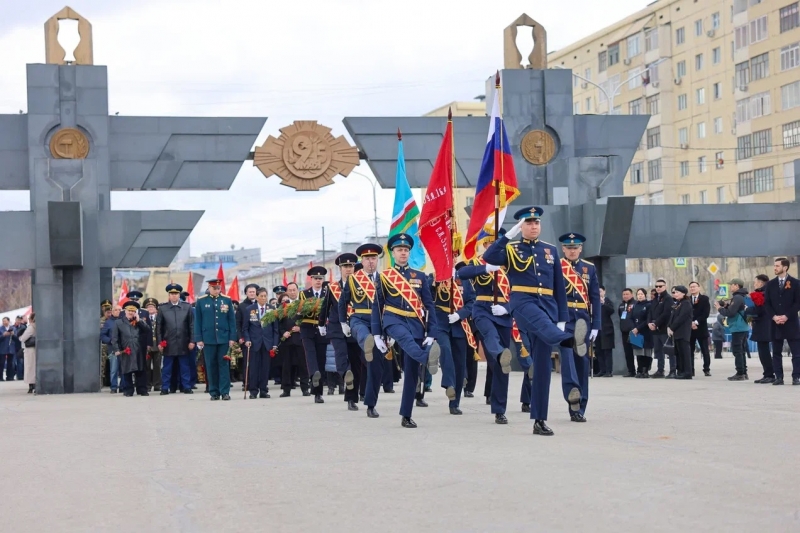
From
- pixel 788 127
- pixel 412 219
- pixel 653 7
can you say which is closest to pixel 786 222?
pixel 412 219

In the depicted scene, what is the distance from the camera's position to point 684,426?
10477mm

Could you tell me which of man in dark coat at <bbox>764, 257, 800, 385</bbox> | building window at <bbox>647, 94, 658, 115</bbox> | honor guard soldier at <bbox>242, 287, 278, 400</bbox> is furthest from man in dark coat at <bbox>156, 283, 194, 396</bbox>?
building window at <bbox>647, 94, 658, 115</bbox>

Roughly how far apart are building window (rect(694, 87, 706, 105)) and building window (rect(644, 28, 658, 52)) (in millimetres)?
3908

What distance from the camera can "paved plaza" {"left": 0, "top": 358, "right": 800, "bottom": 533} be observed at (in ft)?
20.9

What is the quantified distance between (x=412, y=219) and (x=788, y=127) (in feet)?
136

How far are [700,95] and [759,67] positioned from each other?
10223mm

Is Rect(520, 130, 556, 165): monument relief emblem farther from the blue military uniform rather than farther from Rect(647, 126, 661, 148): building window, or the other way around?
Rect(647, 126, 661, 148): building window

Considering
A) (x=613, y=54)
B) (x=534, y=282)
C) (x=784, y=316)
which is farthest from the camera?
(x=613, y=54)

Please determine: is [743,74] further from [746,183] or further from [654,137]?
[654,137]

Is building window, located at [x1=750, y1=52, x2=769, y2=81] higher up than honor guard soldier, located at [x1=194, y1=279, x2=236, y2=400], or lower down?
higher up

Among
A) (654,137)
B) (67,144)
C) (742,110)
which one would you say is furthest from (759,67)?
(67,144)

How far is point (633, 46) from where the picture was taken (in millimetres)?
73250

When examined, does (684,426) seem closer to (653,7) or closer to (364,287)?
(364,287)

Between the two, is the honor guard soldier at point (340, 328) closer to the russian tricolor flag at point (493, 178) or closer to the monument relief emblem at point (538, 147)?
the russian tricolor flag at point (493, 178)
